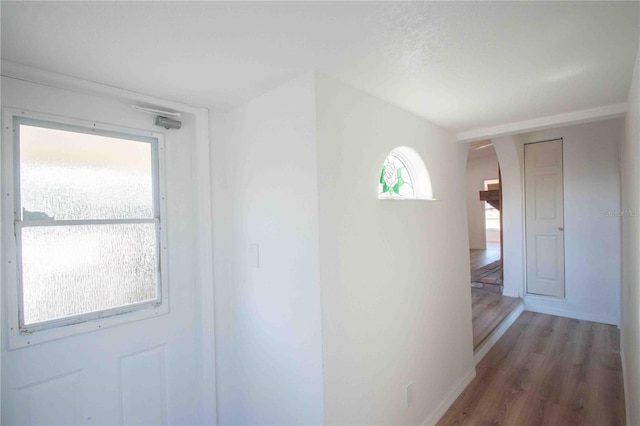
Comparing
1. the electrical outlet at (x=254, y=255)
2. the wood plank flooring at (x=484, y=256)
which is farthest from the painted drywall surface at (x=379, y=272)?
the wood plank flooring at (x=484, y=256)

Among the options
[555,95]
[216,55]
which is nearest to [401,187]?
[555,95]

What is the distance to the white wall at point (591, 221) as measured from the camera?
3512mm

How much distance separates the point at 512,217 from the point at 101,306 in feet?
15.7

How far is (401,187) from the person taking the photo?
2084 mm

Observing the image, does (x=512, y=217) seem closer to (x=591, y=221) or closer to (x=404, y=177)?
(x=591, y=221)

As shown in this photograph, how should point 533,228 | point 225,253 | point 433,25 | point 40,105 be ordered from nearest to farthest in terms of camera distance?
point 433,25 → point 40,105 → point 225,253 → point 533,228

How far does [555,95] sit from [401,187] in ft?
3.43

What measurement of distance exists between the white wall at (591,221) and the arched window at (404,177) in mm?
2643

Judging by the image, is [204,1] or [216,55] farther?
[216,55]

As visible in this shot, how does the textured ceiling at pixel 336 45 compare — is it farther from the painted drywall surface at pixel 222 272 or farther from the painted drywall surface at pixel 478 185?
the painted drywall surface at pixel 478 185

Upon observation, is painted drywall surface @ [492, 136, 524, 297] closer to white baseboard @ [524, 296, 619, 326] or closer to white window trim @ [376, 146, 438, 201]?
white baseboard @ [524, 296, 619, 326]

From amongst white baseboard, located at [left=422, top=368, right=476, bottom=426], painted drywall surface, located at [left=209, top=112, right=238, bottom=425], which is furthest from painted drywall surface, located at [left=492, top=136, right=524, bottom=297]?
painted drywall surface, located at [left=209, top=112, right=238, bottom=425]

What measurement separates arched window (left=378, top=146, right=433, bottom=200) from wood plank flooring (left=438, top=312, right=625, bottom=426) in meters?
1.67

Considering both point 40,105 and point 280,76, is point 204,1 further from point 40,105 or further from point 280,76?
point 40,105
